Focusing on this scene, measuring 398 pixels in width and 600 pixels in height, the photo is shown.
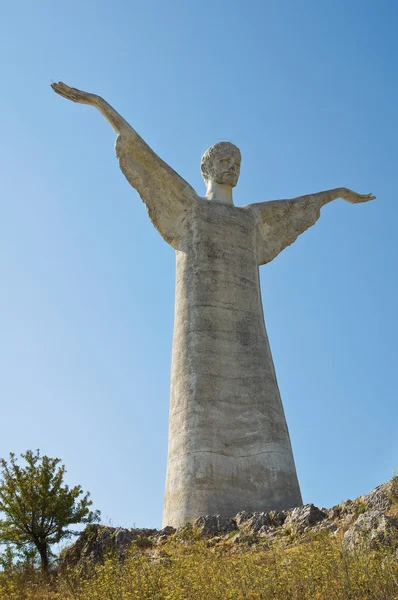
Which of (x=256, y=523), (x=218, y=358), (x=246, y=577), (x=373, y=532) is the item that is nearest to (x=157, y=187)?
(x=218, y=358)

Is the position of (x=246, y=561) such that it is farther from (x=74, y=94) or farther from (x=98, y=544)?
(x=74, y=94)

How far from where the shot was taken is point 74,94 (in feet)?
48.8

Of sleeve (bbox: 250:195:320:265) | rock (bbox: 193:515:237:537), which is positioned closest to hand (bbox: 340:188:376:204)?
sleeve (bbox: 250:195:320:265)

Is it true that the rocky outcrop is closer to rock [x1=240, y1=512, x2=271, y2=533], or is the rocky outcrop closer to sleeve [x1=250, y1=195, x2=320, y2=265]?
rock [x1=240, y1=512, x2=271, y2=533]

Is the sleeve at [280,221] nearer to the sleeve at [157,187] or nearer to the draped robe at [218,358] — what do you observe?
the draped robe at [218,358]

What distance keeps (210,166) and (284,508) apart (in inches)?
300

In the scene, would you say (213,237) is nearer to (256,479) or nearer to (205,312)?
(205,312)

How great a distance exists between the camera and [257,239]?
52.0ft

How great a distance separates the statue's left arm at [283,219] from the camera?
16.1 m

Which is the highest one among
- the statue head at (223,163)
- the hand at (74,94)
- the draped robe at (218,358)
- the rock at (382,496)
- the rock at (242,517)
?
the hand at (74,94)

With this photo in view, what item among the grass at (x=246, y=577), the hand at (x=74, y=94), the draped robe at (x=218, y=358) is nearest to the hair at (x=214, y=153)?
the draped robe at (x=218, y=358)

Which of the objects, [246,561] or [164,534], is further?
[164,534]

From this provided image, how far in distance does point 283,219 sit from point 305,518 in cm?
836

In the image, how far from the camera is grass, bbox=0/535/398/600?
21.0ft
